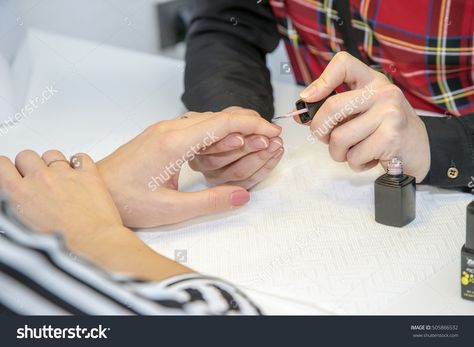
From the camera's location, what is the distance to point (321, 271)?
2.84 feet

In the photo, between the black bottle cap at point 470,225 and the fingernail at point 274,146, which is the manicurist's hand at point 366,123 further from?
the black bottle cap at point 470,225

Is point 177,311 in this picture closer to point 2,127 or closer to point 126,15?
point 2,127

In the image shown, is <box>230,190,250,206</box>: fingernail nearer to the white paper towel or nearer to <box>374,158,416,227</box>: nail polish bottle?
the white paper towel

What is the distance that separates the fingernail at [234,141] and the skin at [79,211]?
18 cm

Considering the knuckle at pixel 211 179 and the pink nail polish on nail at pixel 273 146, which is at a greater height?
the pink nail polish on nail at pixel 273 146

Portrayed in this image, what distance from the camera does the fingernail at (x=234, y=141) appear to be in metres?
1.01

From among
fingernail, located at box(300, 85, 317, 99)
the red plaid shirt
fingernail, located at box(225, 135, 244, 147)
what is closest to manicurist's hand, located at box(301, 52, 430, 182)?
fingernail, located at box(300, 85, 317, 99)

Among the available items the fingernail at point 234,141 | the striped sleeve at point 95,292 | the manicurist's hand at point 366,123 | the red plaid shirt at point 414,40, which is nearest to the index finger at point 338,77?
the manicurist's hand at point 366,123

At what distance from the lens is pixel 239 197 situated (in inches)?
39.4

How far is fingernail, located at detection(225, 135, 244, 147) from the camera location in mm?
1006

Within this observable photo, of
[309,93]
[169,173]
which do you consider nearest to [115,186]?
[169,173]

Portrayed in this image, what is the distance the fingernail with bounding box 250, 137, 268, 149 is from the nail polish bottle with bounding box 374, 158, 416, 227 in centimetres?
17

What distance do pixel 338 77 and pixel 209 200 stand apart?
244mm
